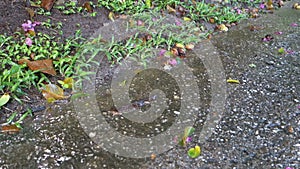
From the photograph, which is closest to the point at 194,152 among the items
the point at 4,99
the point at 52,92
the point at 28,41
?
the point at 52,92

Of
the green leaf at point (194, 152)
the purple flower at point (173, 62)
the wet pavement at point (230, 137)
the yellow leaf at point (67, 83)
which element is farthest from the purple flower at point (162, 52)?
the green leaf at point (194, 152)

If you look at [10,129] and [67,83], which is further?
[67,83]

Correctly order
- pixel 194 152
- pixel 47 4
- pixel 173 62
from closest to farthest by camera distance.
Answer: pixel 194 152, pixel 173 62, pixel 47 4

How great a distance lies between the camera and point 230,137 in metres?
1.69

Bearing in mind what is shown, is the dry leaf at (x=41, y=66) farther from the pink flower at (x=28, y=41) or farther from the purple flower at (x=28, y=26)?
the purple flower at (x=28, y=26)

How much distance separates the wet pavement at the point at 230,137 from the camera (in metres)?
1.50

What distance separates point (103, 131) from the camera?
5.48ft

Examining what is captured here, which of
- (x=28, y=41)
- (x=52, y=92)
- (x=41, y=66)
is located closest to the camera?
(x=52, y=92)

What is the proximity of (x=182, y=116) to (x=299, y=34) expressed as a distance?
182 centimetres

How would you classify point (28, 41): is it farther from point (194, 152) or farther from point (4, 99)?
point (194, 152)

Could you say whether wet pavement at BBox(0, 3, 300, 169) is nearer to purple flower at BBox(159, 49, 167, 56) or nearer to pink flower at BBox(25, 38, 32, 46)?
purple flower at BBox(159, 49, 167, 56)

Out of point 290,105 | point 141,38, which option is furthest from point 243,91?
point 141,38

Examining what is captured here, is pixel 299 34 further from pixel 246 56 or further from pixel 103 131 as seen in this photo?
pixel 103 131

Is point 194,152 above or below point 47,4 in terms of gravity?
below
